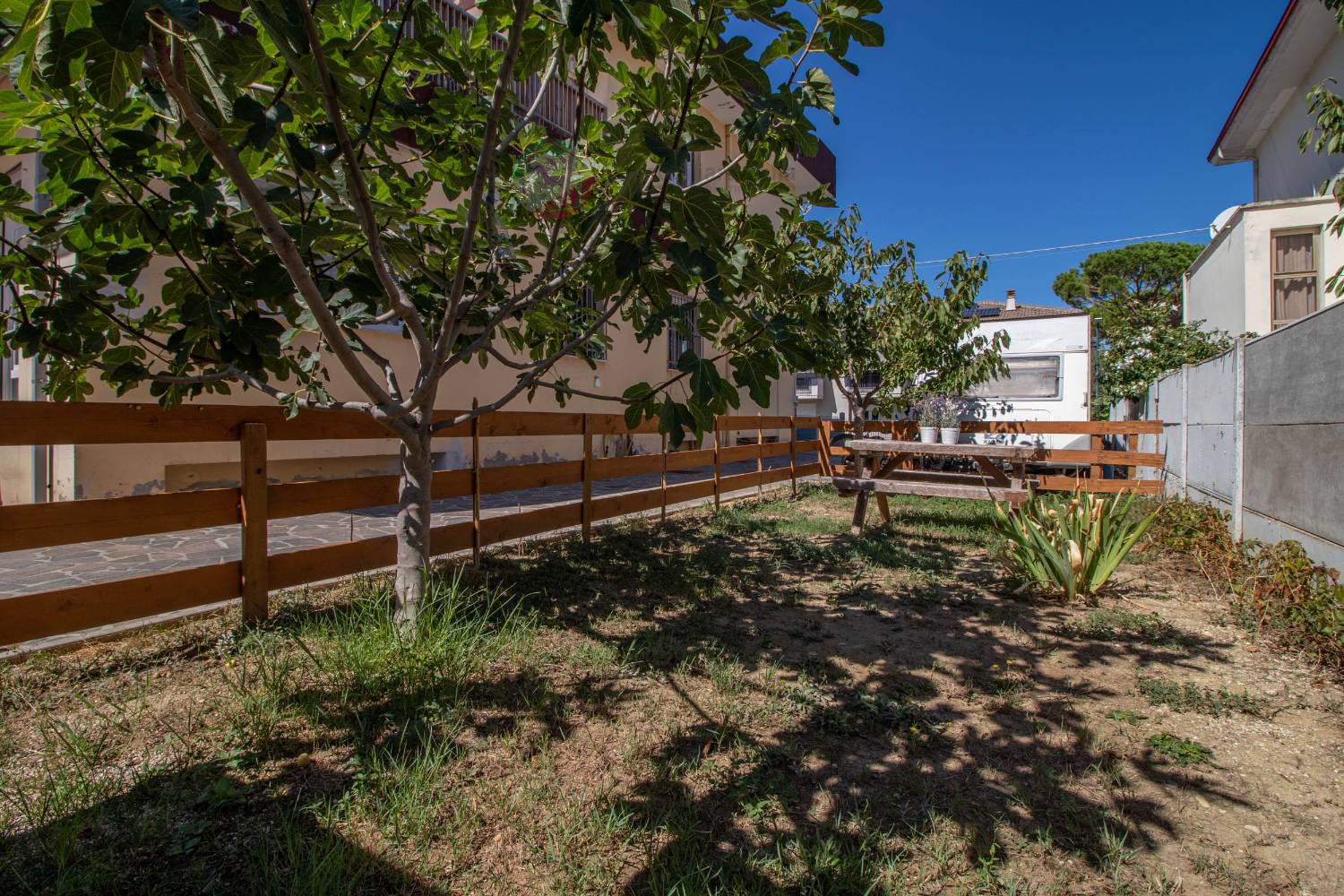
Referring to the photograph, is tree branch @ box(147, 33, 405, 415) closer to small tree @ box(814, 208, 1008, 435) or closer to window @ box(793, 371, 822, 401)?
small tree @ box(814, 208, 1008, 435)

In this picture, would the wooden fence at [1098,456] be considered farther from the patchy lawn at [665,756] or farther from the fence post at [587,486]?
the fence post at [587,486]

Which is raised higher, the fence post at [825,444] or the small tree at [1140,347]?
the small tree at [1140,347]

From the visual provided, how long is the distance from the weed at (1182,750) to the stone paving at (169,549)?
5.37 meters

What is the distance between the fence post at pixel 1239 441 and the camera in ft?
17.8

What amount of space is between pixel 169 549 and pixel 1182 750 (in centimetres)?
682

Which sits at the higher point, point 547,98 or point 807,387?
point 547,98

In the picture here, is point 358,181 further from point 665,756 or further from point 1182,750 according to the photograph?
point 1182,750

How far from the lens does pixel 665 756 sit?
2426mm

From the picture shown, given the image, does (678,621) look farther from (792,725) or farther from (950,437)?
(950,437)

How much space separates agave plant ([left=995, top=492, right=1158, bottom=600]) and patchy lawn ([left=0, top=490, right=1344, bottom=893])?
509mm

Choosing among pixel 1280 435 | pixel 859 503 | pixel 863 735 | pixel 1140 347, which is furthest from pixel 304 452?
pixel 1140 347

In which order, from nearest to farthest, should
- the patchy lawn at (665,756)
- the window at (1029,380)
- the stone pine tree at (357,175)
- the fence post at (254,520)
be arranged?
the stone pine tree at (357,175), the patchy lawn at (665,756), the fence post at (254,520), the window at (1029,380)

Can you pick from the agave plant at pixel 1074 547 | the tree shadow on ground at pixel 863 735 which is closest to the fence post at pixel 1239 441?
the agave plant at pixel 1074 547

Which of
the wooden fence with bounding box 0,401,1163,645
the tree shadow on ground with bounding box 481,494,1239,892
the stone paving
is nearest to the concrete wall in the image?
the tree shadow on ground with bounding box 481,494,1239,892
